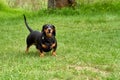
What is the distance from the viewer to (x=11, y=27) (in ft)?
49.1

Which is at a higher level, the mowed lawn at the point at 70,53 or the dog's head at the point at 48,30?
the dog's head at the point at 48,30

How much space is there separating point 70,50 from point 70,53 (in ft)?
1.42

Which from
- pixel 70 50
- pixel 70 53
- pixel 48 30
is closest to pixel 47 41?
pixel 48 30

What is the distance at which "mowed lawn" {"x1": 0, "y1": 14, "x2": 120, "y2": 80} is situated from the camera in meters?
7.09

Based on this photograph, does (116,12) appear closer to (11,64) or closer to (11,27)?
(11,27)

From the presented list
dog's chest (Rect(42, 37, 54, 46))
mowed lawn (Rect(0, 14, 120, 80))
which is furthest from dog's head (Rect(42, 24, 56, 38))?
mowed lawn (Rect(0, 14, 120, 80))

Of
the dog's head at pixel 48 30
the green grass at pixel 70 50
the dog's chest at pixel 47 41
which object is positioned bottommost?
the green grass at pixel 70 50

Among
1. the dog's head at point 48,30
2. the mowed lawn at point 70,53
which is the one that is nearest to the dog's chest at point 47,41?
the dog's head at point 48,30

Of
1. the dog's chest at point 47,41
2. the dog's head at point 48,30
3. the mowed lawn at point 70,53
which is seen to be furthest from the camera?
the dog's chest at point 47,41

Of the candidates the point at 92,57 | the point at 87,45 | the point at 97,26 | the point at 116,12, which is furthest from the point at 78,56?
the point at 116,12

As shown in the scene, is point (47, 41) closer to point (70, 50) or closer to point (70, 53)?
point (70, 53)

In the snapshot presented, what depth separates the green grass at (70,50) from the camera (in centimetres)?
712

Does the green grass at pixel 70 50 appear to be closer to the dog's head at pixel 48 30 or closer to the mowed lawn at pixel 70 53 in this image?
the mowed lawn at pixel 70 53

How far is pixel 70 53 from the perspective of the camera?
9.33 meters
